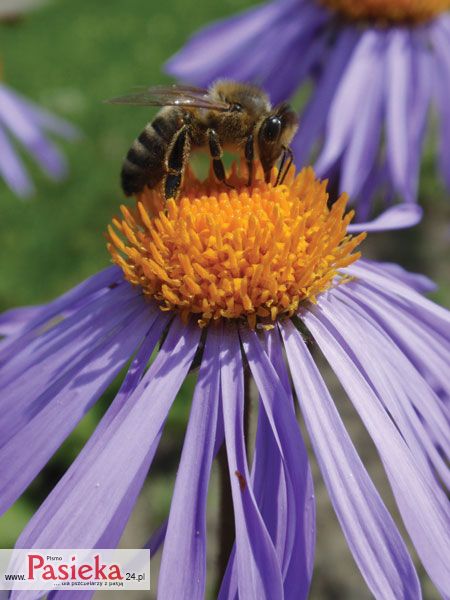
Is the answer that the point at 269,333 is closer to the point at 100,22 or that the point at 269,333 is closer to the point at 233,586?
the point at 233,586

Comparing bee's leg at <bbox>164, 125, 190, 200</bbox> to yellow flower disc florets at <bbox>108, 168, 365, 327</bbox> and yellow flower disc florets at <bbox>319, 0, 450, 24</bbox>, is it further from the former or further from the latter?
yellow flower disc florets at <bbox>319, 0, 450, 24</bbox>

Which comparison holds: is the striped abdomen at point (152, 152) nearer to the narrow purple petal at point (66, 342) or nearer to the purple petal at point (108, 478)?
the narrow purple petal at point (66, 342)

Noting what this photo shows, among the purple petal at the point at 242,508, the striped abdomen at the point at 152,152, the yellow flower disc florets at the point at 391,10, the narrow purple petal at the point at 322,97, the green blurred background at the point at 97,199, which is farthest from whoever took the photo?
the green blurred background at the point at 97,199

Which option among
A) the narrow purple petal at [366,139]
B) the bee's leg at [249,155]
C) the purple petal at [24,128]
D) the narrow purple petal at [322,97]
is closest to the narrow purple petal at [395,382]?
the bee's leg at [249,155]

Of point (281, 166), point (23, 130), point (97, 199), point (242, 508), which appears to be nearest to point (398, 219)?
point (281, 166)

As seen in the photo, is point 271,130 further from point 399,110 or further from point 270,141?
point 399,110

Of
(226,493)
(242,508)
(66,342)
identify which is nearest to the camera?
(242,508)
